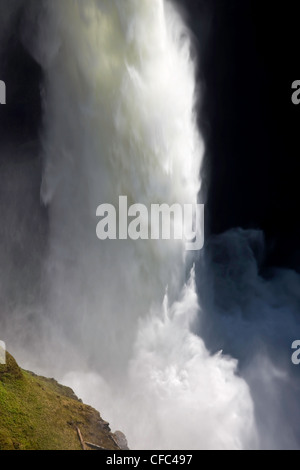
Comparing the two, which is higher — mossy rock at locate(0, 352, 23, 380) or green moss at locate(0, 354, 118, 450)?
mossy rock at locate(0, 352, 23, 380)

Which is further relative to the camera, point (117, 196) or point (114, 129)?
point (117, 196)

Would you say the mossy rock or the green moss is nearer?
the green moss

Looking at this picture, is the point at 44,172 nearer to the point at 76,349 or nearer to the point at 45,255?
the point at 45,255

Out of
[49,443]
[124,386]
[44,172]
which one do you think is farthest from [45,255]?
[49,443]

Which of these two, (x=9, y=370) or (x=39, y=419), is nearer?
(x=39, y=419)

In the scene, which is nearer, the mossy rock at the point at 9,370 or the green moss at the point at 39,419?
the green moss at the point at 39,419

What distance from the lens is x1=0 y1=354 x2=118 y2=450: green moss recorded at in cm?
1656

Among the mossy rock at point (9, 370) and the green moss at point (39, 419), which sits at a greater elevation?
the mossy rock at point (9, 370)

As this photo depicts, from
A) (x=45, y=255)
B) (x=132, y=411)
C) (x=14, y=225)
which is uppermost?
(x=14, y=225)

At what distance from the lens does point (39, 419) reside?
1845cm

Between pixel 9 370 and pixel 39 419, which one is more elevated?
pixel 9 370

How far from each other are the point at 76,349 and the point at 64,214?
18.7 m

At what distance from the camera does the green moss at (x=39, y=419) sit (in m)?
16.6
